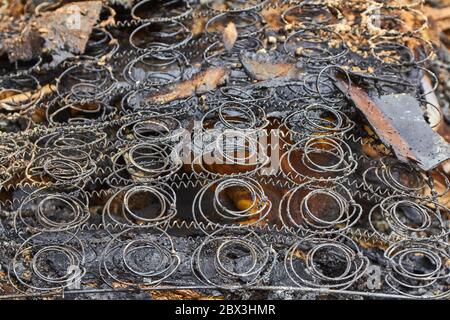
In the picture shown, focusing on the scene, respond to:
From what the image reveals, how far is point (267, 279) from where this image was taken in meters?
2.33

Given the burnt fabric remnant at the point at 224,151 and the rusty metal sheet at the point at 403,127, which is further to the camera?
the rusty metal sheet at the point at 403,127

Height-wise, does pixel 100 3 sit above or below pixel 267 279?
above

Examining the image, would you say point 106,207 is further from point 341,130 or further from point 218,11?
point 218,11

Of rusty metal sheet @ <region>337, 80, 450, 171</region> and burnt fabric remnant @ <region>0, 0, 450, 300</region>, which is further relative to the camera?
rusty metal sheet @ <region>337, 80, 450, 171</region>

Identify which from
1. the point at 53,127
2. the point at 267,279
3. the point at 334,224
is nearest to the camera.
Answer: the point at 267,279

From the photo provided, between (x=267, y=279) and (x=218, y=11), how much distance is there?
177 cm

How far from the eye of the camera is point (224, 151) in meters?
2.73

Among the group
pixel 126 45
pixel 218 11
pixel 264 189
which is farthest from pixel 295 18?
pixel 264 189

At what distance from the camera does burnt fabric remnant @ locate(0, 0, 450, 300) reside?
2.38 m

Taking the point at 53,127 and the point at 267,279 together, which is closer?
the point at 267,279

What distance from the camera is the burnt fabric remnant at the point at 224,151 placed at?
238 cm

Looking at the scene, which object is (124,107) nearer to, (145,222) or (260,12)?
(145,222)
